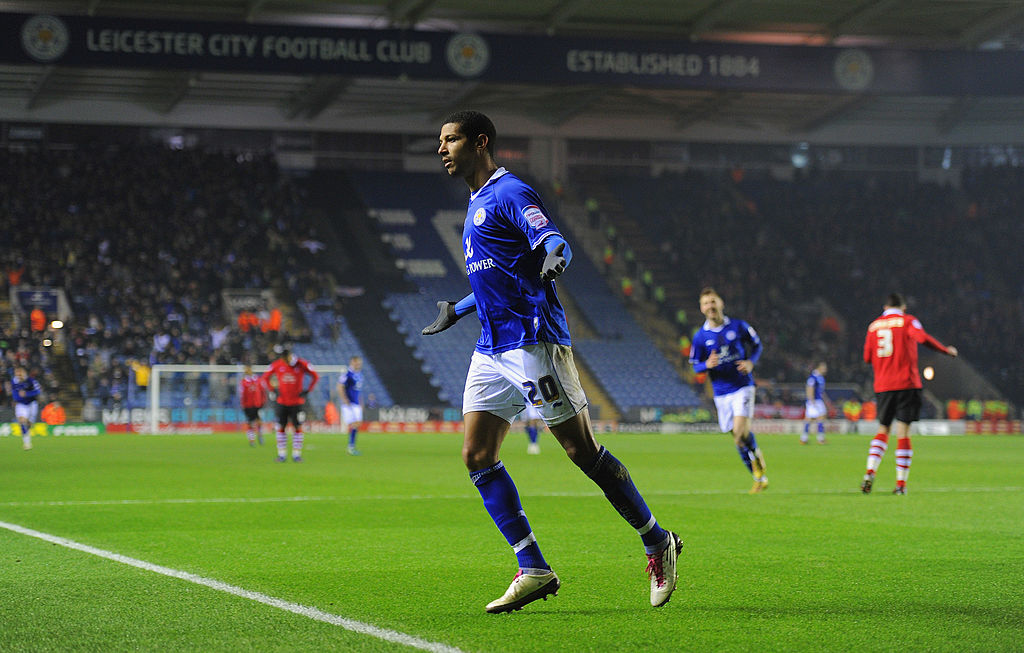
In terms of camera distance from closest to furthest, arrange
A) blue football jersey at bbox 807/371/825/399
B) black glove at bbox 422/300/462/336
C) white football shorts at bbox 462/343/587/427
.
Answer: white football shorts at bbox 462/343/587/427
black glove at bbox 422/300/462/336
blue football jersey at bbox 807/371/825/399

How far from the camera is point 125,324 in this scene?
39.4m

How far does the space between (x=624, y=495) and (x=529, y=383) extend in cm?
79

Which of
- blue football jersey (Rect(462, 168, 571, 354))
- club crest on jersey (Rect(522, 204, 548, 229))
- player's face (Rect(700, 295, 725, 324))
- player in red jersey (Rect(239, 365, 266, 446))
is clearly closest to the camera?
club crest on jersey (Rect(522, 204, 548, 229))

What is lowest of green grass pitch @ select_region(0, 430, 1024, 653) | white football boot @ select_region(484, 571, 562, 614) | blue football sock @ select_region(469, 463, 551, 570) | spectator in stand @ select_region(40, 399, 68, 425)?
spectator in stand @ select_region(40, 399, 68, 425)

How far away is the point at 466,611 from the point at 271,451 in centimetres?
2155

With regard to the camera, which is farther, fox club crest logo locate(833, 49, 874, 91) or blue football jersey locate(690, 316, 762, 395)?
fox club crest logo locate(833, 49, 874, 91)

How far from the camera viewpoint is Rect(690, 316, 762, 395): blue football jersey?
572 inches

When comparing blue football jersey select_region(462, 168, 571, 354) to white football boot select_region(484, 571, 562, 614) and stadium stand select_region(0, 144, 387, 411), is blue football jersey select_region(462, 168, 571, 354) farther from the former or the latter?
stadium stand select_region(0, 144, 387, 411)

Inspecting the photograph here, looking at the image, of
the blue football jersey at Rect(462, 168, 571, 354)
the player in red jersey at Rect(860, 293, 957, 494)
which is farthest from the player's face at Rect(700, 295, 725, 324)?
the blue football jersey at Rect(462, 168, 571, 354)

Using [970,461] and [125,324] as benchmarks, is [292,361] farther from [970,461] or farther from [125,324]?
[125,324]

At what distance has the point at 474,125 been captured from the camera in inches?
247

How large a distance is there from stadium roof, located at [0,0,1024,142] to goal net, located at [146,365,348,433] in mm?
9410

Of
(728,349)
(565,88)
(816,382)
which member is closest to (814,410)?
(816,382)

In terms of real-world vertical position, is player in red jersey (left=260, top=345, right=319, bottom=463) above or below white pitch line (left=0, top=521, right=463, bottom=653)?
above
